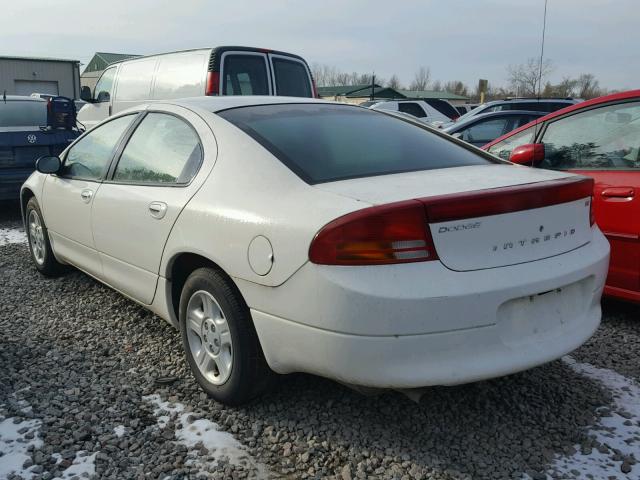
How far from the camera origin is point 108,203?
11.6ft

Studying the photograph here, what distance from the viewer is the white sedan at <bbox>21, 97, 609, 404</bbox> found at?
2.18 m

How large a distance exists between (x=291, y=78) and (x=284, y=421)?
22.0ft

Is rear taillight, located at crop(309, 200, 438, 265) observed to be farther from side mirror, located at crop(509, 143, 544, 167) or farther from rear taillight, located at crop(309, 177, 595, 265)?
side mirror, located at crop(509, 143, 544, 167)

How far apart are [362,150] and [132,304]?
2184 millimetres

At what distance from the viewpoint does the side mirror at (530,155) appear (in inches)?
163

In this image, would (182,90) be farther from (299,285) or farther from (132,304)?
(299,285)

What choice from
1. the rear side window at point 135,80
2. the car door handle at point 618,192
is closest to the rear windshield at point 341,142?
the car door handle at point 618,192

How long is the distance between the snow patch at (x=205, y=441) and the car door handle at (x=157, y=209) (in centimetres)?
91

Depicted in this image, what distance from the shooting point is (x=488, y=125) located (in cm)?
868

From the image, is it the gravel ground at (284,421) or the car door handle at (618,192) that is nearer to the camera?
the gravel ground at (284,421)

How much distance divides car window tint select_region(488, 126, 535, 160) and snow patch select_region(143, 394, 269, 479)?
312 centimetres

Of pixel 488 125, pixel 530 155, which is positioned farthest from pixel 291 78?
pixel 530 155

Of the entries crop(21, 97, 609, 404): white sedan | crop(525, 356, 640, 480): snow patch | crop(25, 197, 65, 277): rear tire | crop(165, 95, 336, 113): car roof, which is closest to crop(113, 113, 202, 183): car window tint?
crop(21, 97, 609, 404): white sedan

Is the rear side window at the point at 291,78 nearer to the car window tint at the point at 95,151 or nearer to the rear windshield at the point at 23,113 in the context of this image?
the rear windshield at the point at 23,113
